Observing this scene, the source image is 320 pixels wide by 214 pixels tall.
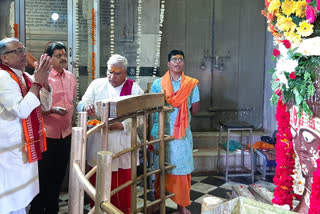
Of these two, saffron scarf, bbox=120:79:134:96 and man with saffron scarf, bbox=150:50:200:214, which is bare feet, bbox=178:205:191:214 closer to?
man with saffron scarf, bbox=150:50:200:214

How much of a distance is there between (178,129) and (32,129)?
1.38 meters

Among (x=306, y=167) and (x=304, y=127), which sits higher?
(x=304, y=127)

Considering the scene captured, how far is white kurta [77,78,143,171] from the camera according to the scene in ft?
9.56

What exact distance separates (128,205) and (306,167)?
1576 millimetres

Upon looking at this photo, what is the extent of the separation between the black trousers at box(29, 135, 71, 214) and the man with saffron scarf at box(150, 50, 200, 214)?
0.90 m

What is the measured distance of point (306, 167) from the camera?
2115 mm

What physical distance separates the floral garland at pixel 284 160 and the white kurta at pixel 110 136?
4.09ft

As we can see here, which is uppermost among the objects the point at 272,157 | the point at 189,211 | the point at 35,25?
the point at 35,25

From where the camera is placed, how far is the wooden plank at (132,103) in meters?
1.53

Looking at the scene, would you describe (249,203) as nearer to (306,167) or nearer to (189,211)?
(306,167)

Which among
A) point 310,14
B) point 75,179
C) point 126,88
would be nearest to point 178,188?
point 126,88

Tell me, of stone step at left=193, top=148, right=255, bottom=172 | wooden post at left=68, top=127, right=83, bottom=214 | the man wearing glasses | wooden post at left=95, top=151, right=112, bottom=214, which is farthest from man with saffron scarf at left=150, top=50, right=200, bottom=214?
wooden post at left=95, top=151, right=112, bottom=214

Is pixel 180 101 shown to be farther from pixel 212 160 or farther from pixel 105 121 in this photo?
pixel 105 121

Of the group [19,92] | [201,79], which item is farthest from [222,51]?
[19,92]
